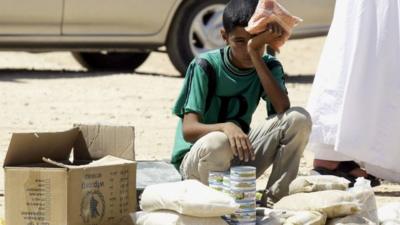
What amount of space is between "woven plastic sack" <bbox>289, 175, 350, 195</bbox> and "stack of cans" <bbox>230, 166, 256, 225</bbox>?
0.40 m

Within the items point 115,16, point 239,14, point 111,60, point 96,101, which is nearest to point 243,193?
point 239,14

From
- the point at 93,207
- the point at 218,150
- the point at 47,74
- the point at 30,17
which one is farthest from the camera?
the point at 47,74

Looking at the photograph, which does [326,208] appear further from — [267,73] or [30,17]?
[30,17]

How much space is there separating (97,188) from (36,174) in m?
0.26

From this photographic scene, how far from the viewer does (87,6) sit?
36.1ft

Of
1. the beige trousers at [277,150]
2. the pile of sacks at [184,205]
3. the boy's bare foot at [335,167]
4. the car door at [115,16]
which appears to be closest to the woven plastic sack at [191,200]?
the pile of sacks at [184,205]

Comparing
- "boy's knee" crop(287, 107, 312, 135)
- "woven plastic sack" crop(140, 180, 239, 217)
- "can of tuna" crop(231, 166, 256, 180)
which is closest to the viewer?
"woven plastic sack" crop(140, 180, 239, 217)

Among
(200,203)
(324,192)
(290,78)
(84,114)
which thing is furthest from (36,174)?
(290,78)

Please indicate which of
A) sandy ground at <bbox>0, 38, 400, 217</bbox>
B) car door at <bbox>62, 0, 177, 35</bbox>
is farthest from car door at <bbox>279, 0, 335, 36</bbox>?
car door at <bbox>62, 0, 177, 35</bbox>

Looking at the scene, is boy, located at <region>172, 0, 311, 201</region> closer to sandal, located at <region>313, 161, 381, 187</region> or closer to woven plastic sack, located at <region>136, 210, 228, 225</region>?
woven plastic sack, located at <region>136, 210, 228, 225</region>

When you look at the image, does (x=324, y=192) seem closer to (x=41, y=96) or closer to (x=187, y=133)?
(x=187, y=133)

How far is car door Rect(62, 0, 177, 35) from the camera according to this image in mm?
10969

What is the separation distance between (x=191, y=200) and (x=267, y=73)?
94cm

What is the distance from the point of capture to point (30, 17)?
426 inches
